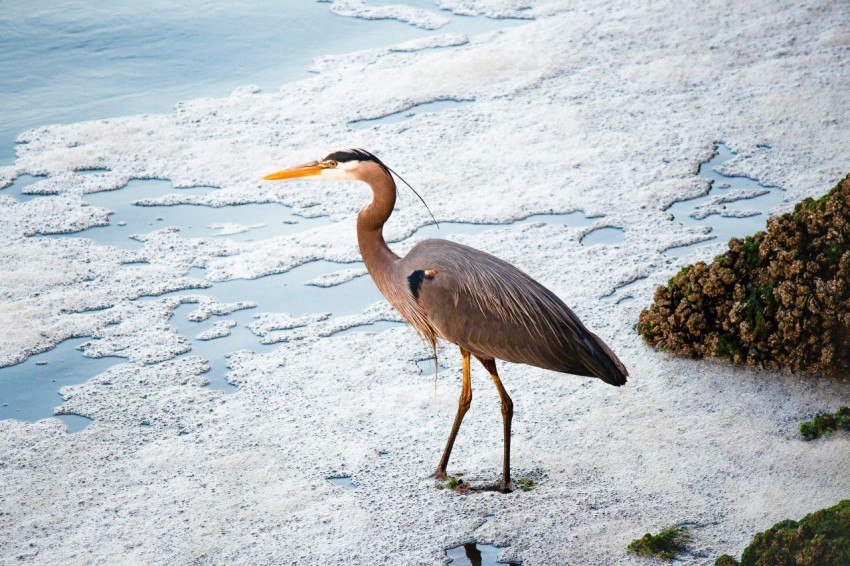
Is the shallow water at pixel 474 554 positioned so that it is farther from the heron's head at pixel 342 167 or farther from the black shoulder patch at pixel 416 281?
the heron's head at pixel 342 167

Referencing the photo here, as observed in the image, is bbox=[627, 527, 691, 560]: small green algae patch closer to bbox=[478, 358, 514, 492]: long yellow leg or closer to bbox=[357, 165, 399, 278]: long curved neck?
bbox=[478, 358, 514, 492]: long yellow leg

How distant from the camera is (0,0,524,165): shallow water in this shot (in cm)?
821

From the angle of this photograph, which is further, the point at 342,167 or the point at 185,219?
the point at 185,219

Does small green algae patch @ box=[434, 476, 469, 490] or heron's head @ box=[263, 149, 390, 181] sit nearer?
small green algae patch @ box=[434, 476, 469, 490]

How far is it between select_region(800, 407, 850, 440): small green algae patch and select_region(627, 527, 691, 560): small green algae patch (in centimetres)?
86

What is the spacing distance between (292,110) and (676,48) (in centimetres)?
308

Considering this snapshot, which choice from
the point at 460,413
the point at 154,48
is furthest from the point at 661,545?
the point at 154,48

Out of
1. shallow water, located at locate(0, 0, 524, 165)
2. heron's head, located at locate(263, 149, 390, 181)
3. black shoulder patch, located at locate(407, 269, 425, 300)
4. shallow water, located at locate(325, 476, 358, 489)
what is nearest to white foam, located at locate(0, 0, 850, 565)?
shallow water, located at locate(325, 476, 358, 489)

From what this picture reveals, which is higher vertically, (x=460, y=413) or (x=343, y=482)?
(x=460, y=413)

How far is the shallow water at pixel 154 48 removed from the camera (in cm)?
821

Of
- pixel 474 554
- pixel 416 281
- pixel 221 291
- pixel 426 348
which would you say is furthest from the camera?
pixel 221 291

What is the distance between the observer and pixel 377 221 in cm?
423

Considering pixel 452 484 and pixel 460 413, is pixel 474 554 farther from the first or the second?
pixel 460 413

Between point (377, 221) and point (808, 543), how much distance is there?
199 centimetres
